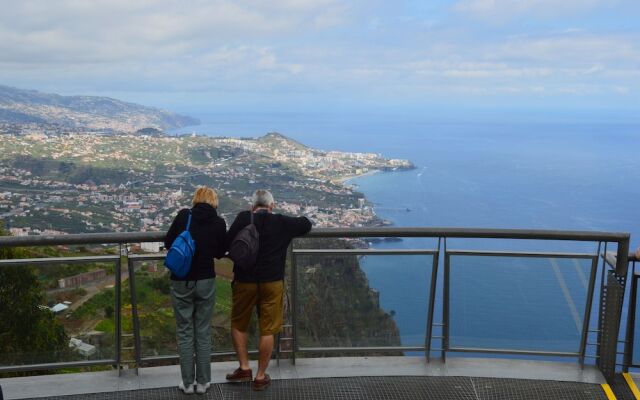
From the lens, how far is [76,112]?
7856 cm

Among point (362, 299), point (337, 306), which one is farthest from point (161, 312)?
point (362, 299)

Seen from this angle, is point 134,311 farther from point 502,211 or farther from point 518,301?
point 502,211

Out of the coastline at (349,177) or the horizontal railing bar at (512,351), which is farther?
the coastline at (349,177)

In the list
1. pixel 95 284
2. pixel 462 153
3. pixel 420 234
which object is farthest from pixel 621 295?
pixel 462 153

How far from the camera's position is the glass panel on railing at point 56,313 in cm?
549

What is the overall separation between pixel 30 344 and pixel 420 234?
3.67 meters

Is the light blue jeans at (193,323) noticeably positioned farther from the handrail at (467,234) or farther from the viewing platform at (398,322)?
the handrail at (467,234)

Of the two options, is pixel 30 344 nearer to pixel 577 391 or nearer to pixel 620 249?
pixel 577 391

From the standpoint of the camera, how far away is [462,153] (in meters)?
112

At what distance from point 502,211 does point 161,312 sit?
56321mm

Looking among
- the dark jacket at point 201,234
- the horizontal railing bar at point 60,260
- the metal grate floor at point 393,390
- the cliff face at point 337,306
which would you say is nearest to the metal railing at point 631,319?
the metal grate floor at point 393,390

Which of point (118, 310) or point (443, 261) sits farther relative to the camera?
point (443, 261)

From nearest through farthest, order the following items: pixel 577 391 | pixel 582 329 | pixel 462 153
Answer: pixel 577 391 → pixel 582 329 → pixel 462 153

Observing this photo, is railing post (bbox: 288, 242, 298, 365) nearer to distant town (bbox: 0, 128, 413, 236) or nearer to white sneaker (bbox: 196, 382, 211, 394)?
white sneaker (bbox: 196, 382, 211, 394)
